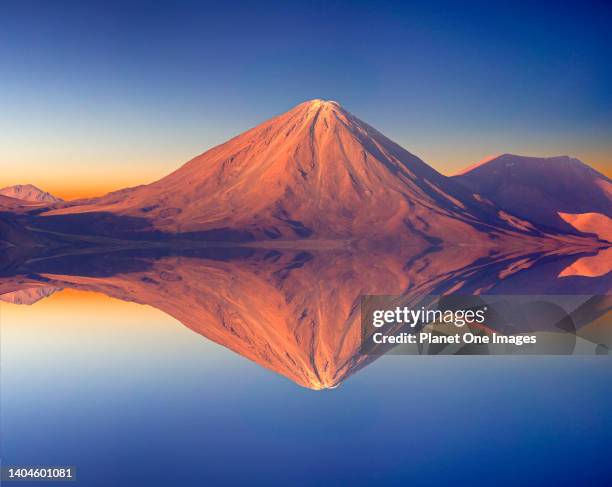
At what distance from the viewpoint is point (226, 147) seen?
174625mm

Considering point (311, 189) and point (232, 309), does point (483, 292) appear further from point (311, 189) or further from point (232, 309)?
point (311, 189)

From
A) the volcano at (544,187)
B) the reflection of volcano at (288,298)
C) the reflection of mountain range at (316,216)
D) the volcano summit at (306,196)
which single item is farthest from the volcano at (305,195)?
the reflection of volcano at (288,298)

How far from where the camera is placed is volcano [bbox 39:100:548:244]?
13238 cm

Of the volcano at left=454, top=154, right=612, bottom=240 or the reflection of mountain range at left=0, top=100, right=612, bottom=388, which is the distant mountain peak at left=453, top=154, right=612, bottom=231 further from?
the reflection of mountain range at left=0, top=100, right=612, bottom=388

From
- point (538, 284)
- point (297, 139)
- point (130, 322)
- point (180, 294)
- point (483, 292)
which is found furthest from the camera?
point (297, 139)

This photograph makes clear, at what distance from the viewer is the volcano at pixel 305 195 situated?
13238cm

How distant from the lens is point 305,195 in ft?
482

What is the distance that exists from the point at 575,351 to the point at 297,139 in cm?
14857

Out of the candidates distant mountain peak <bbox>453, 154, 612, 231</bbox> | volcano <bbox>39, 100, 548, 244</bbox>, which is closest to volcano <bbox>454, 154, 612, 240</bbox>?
distant mountain peak <bbox>453, 154, 612, 231</bbox>

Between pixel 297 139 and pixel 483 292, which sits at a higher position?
pixel 297 139

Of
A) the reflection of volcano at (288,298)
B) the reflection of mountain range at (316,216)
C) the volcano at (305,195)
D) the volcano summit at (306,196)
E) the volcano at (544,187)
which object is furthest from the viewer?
the volcano at (544,187)

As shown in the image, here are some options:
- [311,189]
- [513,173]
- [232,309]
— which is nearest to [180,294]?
[232,309]

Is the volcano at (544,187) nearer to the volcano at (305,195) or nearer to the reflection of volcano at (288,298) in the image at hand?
the volcano at (305,195)

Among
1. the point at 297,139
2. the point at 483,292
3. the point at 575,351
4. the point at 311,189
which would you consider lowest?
the point at 575,351
